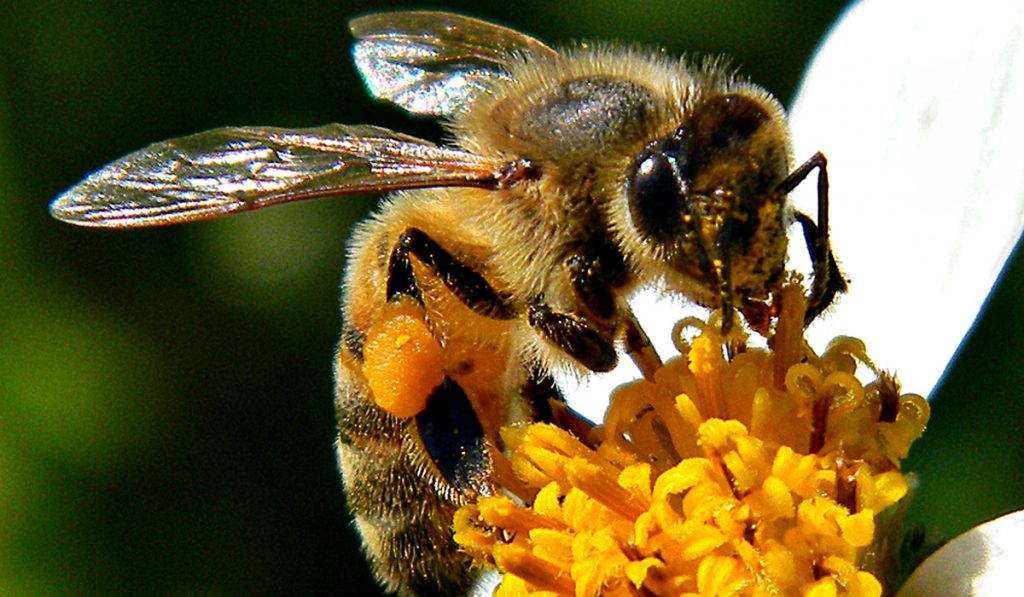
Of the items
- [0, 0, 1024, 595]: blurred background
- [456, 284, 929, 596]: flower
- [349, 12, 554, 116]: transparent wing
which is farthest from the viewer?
[0, 0, 1024, 595]: blurred background

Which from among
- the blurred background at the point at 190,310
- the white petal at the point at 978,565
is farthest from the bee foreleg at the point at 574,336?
the blurred background at the point at 190,310

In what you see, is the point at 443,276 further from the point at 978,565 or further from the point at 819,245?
the point at 978,565

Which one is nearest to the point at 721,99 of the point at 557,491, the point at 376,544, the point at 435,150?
the point at 435,150

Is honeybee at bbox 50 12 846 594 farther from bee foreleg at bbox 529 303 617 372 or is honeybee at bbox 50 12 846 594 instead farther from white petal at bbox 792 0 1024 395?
white petal at bbox 792 0 1024 395

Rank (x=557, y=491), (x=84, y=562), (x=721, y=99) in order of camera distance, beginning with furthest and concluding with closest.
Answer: (x=84, y=562), (x=557, y=491), (x=721, y=99)

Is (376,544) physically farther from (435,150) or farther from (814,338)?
(814,338)

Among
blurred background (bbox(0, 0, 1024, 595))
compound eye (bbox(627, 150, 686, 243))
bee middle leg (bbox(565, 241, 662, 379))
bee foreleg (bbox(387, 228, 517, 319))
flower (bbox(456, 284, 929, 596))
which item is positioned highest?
compound eye (bbox(627, 150, 686, 243))

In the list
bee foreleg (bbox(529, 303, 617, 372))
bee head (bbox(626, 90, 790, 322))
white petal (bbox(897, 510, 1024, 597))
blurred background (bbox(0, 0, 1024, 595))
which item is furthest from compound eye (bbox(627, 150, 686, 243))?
blurred background (bbox(0, 0, 1024, 595))
